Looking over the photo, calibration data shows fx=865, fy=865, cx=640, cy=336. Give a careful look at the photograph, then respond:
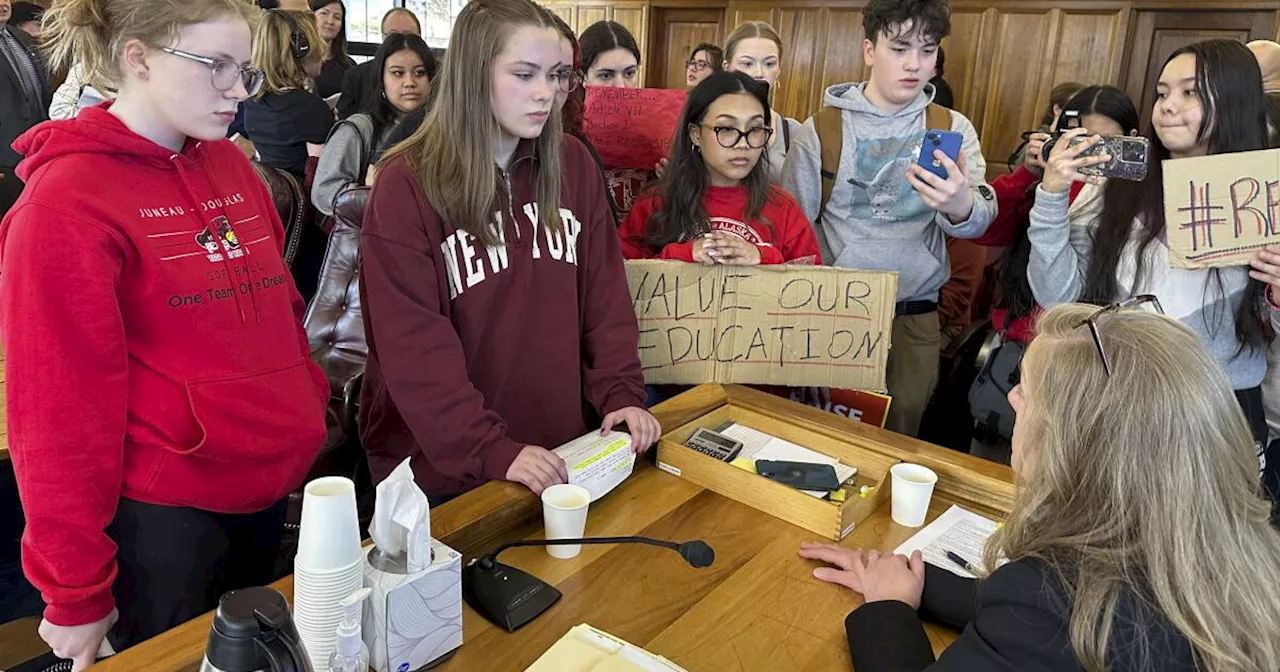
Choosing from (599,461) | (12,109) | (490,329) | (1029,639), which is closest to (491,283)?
(490,329)

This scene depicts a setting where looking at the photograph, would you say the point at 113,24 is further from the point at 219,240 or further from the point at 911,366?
the point at 911,366

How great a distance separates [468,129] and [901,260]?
1.25 meters

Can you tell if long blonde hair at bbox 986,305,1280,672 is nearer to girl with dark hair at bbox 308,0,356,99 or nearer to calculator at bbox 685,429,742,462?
calculator at bbox 685,429,742,462

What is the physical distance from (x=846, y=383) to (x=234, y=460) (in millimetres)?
1178

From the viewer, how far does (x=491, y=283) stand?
1510mm

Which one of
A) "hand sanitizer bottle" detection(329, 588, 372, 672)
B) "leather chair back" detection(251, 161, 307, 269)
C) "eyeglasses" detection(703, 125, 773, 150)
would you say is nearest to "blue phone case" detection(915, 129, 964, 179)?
"eyeglasses" detection(703, 125, 773, 150)

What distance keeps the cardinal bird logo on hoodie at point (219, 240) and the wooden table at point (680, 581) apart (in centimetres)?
50

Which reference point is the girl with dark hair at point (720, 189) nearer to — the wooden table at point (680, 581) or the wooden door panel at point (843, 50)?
the wooden table at point (680, 581)

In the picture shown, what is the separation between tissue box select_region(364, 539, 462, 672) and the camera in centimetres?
90

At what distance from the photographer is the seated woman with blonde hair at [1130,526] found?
32.4 inches

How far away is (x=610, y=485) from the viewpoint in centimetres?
135

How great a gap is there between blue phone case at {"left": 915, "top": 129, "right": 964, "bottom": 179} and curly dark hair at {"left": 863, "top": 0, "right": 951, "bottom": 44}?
358 mm

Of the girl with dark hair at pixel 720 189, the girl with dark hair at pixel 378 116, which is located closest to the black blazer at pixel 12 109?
the girl with dark hair at pixel 378 116

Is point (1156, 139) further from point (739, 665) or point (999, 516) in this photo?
point (739, 665)
